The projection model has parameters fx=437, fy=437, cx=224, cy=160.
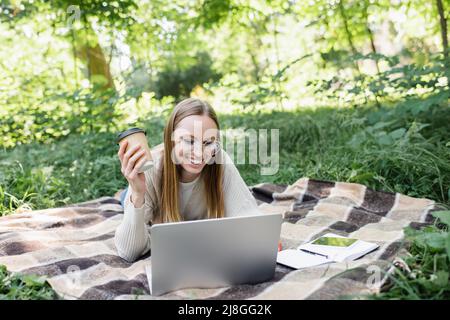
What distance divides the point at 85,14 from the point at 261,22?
241 cm

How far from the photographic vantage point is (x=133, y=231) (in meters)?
1.97

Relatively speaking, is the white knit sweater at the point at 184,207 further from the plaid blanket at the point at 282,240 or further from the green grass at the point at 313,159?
the green grass at the point at 313,159

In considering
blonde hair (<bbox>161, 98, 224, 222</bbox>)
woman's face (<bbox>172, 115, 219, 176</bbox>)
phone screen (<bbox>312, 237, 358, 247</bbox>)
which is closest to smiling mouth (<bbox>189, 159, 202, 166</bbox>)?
woman's face (<bbox>172, 115, 219, 176</bbox>)

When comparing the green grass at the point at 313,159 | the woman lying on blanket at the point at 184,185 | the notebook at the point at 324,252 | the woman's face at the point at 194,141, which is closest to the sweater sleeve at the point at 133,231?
the woman lying on blanket at the point at 184,185

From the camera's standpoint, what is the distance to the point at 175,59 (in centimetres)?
684

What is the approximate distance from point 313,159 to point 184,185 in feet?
6.54

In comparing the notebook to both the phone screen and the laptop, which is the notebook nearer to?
the phone screen

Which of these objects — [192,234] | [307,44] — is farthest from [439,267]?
[307,44]

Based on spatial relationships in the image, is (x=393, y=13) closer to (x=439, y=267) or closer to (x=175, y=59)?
(x=175, y=59)

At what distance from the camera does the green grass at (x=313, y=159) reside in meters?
3.20

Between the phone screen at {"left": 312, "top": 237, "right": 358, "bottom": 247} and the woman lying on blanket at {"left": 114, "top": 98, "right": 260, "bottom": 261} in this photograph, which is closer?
the woman lying on blanket at {"left": 114, "top": 98, "right": 260, "bottom": 261}

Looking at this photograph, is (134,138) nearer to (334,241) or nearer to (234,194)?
(234,194)

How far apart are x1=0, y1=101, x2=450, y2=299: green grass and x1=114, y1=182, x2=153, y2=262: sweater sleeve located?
4.86 feet

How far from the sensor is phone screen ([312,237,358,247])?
2.08 m
